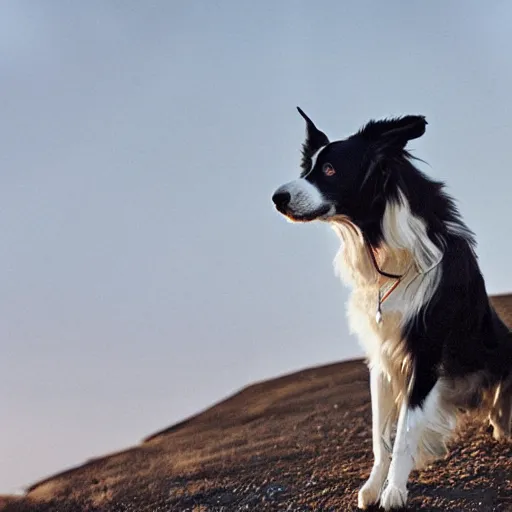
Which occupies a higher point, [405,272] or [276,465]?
[405,272]

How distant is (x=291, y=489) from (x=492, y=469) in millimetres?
1388

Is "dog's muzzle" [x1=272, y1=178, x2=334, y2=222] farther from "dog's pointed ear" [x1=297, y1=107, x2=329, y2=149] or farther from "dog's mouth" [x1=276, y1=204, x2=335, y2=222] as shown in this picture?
"dog's pointed ear" [x1=297, y1=107, x2=329, y2=149]

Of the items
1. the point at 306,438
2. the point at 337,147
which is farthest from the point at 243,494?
the point at 337,147

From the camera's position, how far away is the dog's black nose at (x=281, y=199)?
469 centimetres

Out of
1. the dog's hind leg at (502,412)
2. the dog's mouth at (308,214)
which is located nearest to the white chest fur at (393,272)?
the dog's mouth at (308,214)

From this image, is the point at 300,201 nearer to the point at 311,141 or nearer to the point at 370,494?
the point at 311,141

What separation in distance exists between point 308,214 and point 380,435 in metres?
1.45

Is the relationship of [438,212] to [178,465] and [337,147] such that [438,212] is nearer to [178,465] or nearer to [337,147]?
[337,147]

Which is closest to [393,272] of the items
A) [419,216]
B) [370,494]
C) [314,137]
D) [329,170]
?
[419,216]

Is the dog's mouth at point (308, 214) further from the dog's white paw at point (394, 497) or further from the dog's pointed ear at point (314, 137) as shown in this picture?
the dog's white paw at point (394, 497)

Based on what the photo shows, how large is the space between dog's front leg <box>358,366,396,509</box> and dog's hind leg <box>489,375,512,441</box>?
2.13ft

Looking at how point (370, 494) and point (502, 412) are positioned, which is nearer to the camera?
point (370, 494)

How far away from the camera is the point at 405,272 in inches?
195

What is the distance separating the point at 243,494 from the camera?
6125 millimetres
